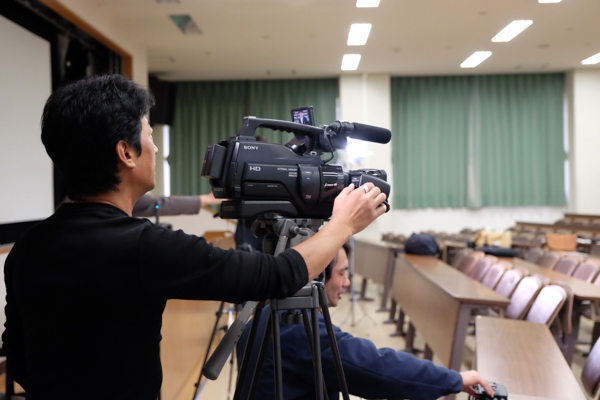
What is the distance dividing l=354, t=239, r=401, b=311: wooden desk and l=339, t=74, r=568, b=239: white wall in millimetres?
3097

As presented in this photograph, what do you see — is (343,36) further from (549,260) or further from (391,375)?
(391,375)

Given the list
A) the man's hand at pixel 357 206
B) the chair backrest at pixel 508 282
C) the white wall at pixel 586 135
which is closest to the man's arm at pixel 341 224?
the man's hand at pixel 357 206

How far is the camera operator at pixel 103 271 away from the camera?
2.31 feet

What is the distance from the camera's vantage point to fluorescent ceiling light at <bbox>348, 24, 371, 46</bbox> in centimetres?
682

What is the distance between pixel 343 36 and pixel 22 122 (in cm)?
466

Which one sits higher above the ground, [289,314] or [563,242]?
[289,314]

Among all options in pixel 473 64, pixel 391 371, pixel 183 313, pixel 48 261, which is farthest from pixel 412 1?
pixel 48 261

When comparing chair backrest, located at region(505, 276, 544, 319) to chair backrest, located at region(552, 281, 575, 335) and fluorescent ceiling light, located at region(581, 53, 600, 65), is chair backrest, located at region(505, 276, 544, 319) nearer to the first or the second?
chair backrest, located at region(552, 281, 575, 335)

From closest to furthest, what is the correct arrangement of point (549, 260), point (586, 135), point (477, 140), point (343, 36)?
point (549, 260) → point (343, 36) → point (586, 135) → point (477, 140)

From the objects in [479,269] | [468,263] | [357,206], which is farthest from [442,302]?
[357,206]

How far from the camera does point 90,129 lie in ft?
2.44

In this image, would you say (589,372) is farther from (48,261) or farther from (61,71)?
(61,71)

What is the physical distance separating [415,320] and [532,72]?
8.54m

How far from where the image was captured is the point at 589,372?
5.74 feet
